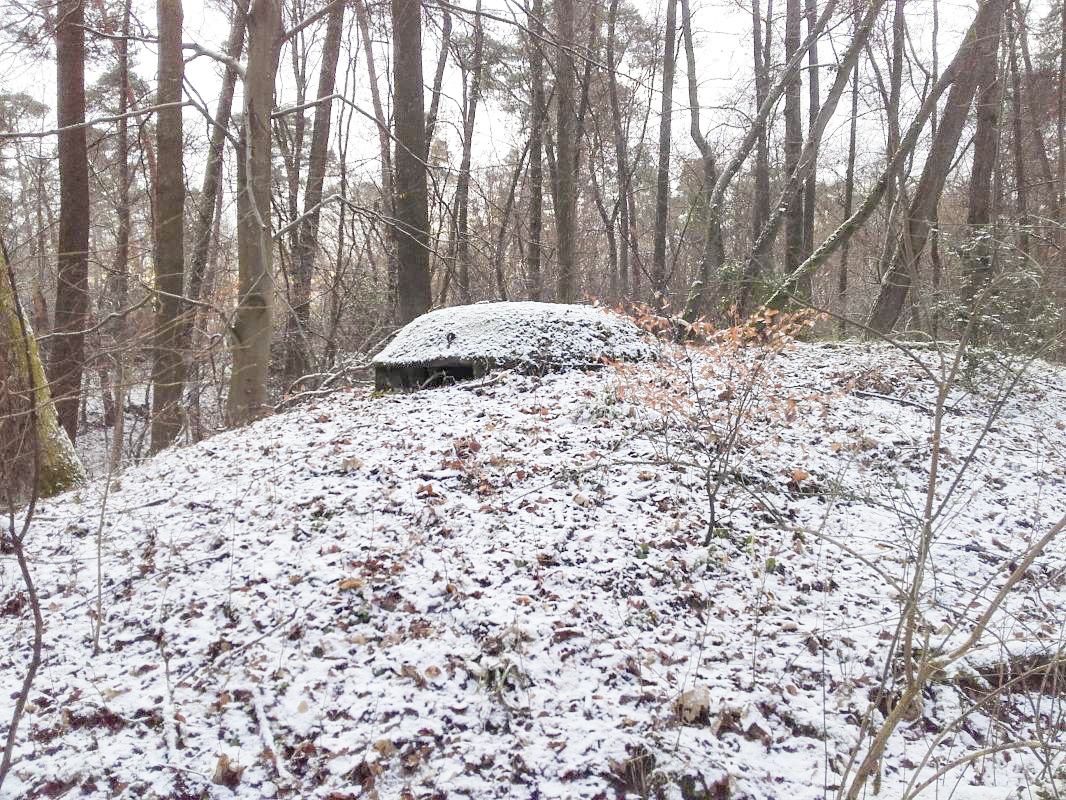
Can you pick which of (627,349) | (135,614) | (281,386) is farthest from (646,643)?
(281,386)

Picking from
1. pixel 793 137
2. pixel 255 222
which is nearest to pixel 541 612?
pixel 255 222

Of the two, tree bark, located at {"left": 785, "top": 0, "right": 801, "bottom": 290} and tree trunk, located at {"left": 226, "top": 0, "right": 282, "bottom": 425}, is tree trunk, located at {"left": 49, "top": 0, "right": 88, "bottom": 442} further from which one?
tree bark, located at {"left": 785, "top": 0, "right": 801, "bottom": 290}

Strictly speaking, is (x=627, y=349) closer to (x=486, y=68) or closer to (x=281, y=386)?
(x=281, y=386)

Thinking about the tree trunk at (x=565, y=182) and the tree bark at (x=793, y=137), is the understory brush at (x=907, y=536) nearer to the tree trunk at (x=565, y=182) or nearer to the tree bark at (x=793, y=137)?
the tree trunk at (x=565, y=182)

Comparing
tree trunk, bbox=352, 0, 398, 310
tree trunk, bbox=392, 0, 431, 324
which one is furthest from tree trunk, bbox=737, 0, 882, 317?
tree trunk, bbox=352, 0, 398, 310

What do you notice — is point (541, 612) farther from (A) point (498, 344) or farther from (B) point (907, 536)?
(A) point (498, 344)

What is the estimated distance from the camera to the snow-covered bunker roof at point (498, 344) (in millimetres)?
6176

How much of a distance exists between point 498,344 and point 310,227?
5.63m

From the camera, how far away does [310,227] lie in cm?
1020

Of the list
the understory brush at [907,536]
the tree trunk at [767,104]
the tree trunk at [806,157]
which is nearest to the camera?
the understory brush at [907,536]

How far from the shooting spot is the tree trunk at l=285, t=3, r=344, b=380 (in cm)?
999

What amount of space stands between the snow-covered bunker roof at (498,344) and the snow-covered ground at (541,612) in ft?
3.18

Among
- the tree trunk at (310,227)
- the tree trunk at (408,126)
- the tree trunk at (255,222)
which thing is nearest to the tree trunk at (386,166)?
the tree trunk at (310,227)

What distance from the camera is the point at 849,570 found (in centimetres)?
361
